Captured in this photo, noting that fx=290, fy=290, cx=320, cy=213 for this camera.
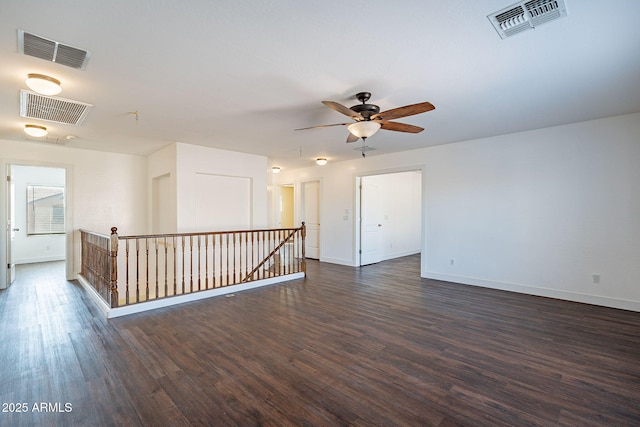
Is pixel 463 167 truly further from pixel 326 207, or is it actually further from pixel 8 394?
pixel 8 394

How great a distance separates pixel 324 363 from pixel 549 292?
4.05m

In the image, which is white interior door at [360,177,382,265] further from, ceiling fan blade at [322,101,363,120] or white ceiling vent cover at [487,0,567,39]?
white ceiling vent cover at [487,0,567,39]

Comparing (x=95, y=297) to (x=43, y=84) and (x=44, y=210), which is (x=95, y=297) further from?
(x=44, y=210)

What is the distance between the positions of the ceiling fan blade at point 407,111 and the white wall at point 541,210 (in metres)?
2.91

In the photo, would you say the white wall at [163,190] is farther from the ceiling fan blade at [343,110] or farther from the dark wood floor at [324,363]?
the ceiling fan blade at [343,110]

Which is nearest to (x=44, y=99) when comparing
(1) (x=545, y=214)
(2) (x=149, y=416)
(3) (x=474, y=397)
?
(2) (x=149, y=416)

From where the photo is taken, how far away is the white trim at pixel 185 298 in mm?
3680

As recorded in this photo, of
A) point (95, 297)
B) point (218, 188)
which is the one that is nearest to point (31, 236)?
point (95, 297)

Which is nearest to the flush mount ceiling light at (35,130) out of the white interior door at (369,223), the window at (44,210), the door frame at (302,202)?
the window at (44,210)

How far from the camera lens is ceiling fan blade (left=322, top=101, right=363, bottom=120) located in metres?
2.66

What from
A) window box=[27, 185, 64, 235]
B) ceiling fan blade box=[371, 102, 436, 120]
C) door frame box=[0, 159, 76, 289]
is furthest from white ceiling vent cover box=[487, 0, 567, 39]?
window box=[27, 185, 64, 235]

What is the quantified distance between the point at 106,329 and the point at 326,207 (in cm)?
534

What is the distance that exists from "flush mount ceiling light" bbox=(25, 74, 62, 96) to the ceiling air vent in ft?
1.27

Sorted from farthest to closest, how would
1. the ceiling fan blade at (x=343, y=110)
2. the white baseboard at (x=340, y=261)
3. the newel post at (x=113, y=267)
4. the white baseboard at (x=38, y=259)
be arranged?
the white baseboard at (x=38, y=259) → the white baseboard at (x=340, y=261) → the newel post at (x=113, y=267) → the ceiling fan blade at (x=343, y=110)
